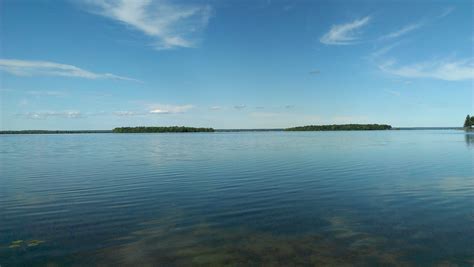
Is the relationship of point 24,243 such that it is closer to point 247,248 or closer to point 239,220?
point 247,248

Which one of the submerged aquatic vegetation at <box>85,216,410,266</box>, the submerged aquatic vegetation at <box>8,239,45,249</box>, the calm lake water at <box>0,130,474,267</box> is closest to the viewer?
the submerged aquatic vegetation at <box>85,216,410,266</box>

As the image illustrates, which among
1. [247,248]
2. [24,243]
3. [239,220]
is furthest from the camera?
[239,220]

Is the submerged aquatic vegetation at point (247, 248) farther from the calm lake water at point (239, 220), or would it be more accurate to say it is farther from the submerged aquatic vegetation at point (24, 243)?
the submerged aquatic vegetation at point (24, 243)

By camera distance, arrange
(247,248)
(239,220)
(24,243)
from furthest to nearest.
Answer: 1. (239,220)
2. (24,243)
3. (247,248)

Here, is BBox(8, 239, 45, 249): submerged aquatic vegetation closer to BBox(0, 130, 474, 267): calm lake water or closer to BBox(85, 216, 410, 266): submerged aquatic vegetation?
BBox(0, 130, 474, 267): calm lake water

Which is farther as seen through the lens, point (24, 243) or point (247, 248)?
point (24, 243)

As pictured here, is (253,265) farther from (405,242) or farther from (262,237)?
(405,242)

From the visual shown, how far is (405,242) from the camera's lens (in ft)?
36.8

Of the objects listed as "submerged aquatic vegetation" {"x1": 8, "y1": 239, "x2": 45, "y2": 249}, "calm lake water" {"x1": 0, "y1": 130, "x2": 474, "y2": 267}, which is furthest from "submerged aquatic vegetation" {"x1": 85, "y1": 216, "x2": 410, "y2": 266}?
"submerged aquatic vegetation" {"x1": 8, "y1": 239, "x2": 45, "y2": 249}

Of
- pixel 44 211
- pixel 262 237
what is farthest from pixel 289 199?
pixel 44 211

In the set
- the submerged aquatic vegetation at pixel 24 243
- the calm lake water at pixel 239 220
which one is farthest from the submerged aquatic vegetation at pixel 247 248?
the submerged aquatic vegetation at pixel 24 243

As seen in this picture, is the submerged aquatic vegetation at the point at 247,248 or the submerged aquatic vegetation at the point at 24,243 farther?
the submerged aquatic vegetation at the point at 24,243

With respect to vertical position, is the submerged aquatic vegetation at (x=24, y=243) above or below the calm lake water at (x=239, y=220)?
below

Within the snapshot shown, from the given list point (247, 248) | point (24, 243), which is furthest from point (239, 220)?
point (24, 243)
